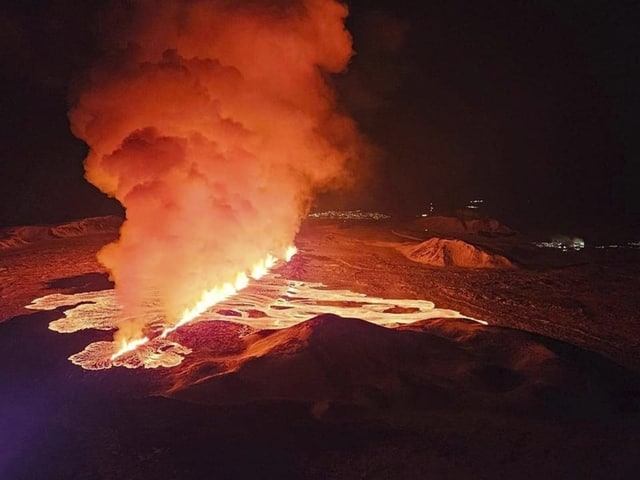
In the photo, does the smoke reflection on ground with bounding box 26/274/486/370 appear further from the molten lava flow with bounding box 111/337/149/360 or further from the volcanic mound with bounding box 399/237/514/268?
the volcanic mound with bounding box 399/237/514/268

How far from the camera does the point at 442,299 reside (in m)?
14.6

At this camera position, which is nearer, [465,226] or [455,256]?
[455,256]

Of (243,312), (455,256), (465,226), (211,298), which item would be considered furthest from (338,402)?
(465,226)

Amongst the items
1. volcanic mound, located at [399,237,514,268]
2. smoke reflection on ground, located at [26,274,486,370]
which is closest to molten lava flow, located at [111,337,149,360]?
smoke reflection on ground, located at [26,274,486,370]

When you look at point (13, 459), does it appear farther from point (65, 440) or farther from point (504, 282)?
point (504, 282)

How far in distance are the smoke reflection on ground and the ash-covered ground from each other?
0.36 m

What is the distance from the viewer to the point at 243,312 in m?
12.8

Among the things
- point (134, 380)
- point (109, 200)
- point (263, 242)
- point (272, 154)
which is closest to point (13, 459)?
point (134, 380)

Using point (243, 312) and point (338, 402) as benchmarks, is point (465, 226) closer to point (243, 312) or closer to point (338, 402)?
point (243, 312)

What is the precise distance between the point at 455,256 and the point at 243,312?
1035 cm

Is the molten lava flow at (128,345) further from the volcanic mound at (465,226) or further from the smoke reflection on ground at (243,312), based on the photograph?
the volcanic mound at (465,226)

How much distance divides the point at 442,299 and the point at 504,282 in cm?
320

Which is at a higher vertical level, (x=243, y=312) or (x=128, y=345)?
(x=243, y=312)

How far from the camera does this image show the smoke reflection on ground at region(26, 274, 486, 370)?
959cm
